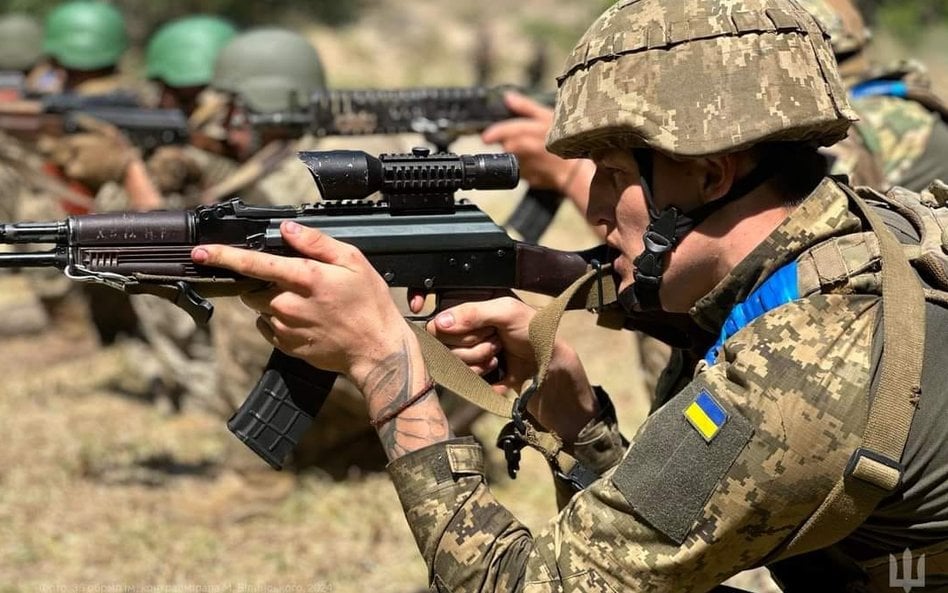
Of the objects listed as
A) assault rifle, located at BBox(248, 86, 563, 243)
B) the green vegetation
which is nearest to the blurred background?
assault rifle, located at BBox(248, 86, 563, 243)

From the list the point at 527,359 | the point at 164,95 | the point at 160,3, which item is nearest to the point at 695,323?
the point at 527,359

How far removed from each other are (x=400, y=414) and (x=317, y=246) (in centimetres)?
44

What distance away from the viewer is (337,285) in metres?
2.64

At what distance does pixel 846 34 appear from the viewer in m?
5.44

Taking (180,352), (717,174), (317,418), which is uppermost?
(717,174)

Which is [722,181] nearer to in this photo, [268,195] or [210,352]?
[268,195]

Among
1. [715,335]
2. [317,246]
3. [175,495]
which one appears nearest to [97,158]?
[175,495]

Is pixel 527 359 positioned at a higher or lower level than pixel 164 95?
higher

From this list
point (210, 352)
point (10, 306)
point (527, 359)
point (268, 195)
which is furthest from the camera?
point (10, 306)

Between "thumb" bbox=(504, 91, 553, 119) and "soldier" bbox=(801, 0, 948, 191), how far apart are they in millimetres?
1368

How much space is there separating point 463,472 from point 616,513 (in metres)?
0.41

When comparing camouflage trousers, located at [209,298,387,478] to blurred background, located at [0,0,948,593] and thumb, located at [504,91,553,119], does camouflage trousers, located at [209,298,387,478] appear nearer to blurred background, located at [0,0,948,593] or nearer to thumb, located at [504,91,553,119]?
blurred background, located at [0,0,948,593]

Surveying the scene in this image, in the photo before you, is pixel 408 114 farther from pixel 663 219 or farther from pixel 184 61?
pixel 663 219

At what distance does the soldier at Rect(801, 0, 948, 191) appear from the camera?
4941 millimetres
